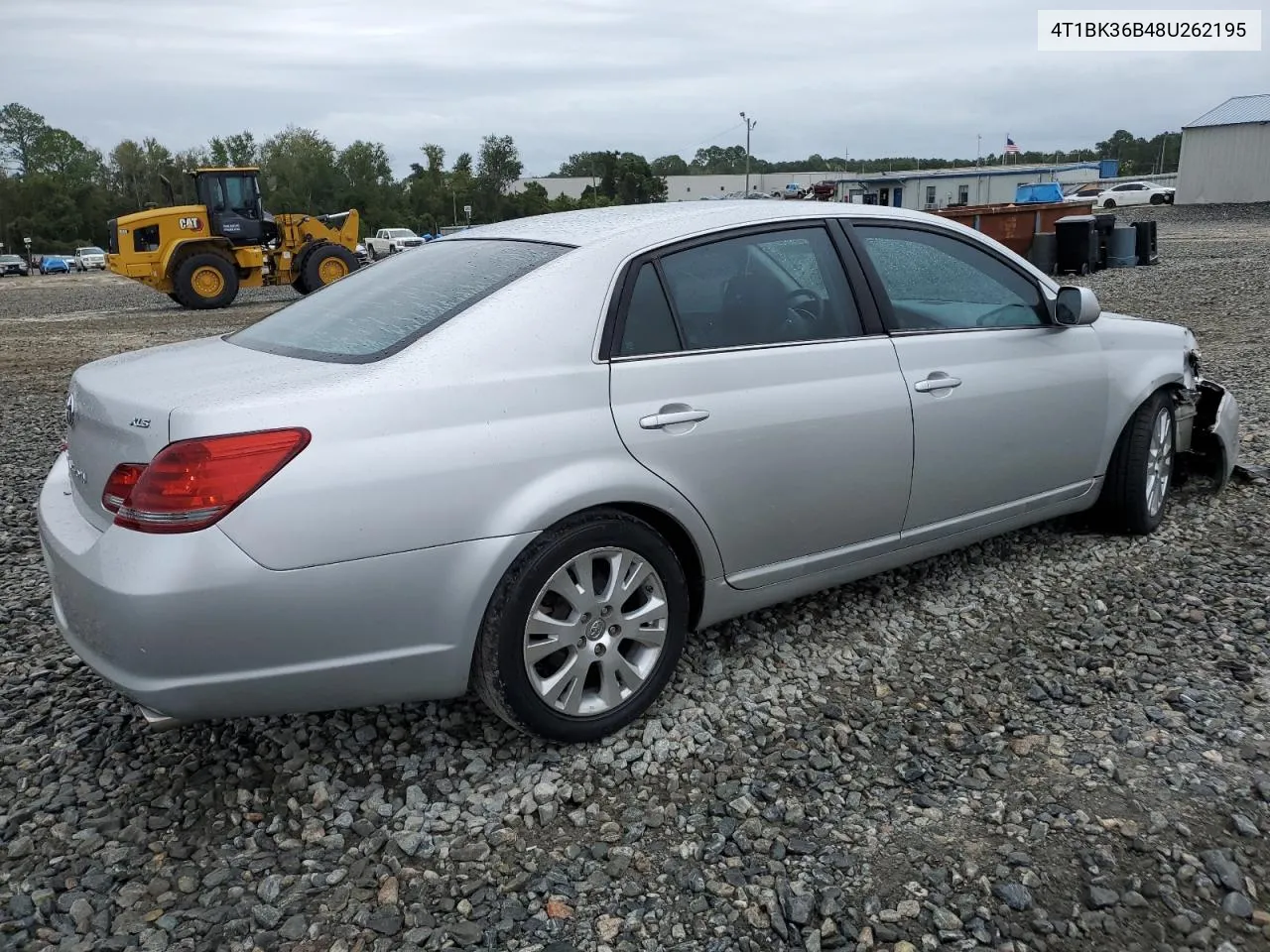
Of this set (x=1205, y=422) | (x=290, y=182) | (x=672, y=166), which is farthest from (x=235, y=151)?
(x=1205, y=422)

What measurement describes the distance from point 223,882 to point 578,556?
1196 millimetres

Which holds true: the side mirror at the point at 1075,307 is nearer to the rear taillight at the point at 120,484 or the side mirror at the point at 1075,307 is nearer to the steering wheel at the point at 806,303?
the steering wheel at the point at 806,303

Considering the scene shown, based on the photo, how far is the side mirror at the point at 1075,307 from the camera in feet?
13.2

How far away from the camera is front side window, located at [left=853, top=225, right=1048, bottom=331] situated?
146 inches

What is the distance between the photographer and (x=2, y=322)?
1947cm

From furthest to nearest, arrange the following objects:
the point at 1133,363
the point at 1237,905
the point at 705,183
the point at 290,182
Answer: the point at 705,183 → the point at 290,182 → the point at 1133,363 → the point at 1237,905

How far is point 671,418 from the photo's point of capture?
300 cm

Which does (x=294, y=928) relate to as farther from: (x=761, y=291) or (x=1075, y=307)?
(x=1075, y=307)

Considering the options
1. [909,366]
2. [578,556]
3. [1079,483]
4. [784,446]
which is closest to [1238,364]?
[1079,483]

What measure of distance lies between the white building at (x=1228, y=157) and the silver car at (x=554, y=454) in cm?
4752

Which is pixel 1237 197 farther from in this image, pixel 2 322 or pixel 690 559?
pixel 690 559

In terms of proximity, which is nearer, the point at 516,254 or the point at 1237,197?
the point at 516,254

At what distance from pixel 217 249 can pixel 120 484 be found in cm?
1968

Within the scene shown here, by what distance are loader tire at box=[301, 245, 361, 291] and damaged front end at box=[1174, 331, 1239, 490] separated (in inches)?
703
